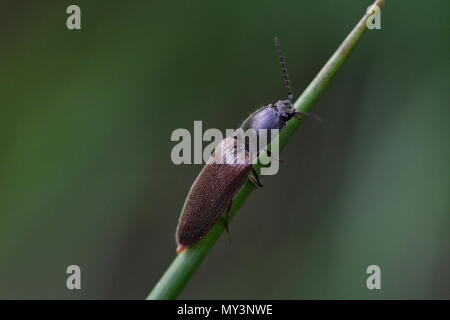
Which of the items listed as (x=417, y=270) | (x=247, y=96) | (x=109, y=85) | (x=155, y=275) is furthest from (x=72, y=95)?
A: (x=417, y=270)

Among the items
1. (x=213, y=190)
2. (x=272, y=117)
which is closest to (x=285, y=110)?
(x=272, y=117)

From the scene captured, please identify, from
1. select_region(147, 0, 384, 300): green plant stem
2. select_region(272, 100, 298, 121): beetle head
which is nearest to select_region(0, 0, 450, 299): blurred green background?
select_region(272, 100, 298, 121): beetle head

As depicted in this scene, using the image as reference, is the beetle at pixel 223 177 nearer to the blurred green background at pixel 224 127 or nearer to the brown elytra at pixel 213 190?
the brown elytra at pixel 213 190

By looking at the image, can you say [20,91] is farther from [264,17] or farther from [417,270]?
[417,270]

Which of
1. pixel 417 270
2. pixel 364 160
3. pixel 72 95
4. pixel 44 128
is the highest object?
pixel 72 95

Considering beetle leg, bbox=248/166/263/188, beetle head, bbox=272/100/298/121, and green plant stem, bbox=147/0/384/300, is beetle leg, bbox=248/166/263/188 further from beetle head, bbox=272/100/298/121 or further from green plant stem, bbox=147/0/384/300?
green plant stem, bbox=147/0/384/300

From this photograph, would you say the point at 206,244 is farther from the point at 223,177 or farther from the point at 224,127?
the point at 224,127

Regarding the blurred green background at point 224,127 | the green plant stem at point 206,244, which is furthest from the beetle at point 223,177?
the blurred green background at point 224,127
